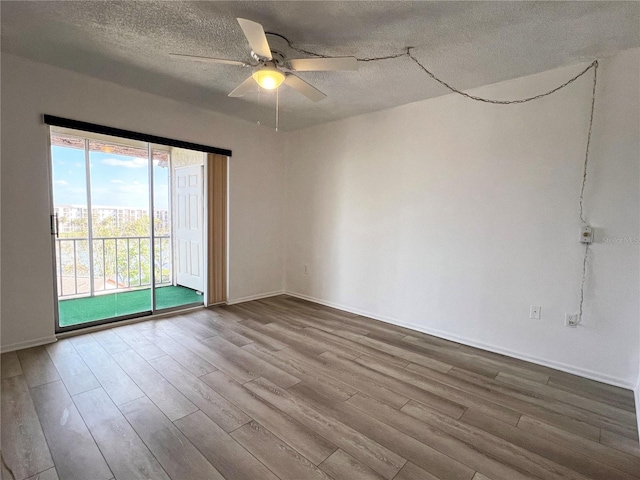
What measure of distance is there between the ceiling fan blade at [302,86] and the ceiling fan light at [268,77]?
0.12 metres

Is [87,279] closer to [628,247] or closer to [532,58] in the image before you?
[532,58]

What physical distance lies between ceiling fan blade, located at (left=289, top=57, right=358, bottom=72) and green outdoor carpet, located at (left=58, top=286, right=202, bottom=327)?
3.28m

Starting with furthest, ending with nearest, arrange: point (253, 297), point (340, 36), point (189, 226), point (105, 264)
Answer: point (253, 297) → point (189, 226) → point (105, 264) → point (340, 36)

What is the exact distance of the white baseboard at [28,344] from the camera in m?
2.65

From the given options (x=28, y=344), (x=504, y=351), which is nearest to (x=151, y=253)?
(x=28, y=344)

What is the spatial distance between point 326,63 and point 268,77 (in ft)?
1.51

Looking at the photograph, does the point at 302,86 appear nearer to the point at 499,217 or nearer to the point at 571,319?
the point at 499,217

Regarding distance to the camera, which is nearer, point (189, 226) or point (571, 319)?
point (571, 319)

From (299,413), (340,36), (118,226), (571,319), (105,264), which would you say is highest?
(340,36)

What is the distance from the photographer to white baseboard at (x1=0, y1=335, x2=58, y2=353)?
265 cm

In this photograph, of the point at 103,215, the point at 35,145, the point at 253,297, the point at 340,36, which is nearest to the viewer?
the point at 340,36

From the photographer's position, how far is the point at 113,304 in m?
3.80

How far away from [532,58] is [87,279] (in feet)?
16.5

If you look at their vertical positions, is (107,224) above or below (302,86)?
below
